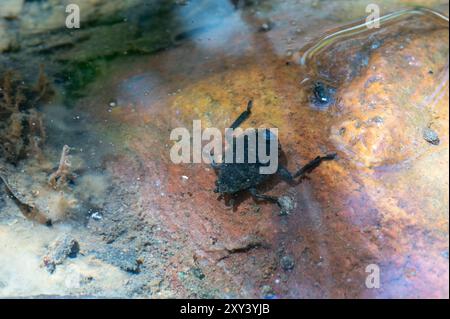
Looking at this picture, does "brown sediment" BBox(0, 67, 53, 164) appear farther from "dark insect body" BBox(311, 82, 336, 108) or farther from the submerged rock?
"dark insect body" BBox(311, 82, 336, 108)

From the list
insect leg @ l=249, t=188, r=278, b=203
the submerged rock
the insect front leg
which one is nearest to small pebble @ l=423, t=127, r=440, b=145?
the insect front leg

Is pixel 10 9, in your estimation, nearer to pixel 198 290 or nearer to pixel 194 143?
pixel 194 143

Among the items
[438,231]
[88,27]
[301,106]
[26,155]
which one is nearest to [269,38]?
[301,106]

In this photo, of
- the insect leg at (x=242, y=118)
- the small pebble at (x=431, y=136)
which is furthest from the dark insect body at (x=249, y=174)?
the small pebble at (x=431, y=136)

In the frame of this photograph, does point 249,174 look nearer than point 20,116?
Yes

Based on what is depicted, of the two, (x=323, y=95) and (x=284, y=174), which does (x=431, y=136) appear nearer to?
(x=323, y=95)

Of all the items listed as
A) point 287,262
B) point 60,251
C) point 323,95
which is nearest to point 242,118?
point 323,95

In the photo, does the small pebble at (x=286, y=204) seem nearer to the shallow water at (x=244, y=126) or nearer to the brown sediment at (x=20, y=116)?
the shallow water at (x=244, y=126)

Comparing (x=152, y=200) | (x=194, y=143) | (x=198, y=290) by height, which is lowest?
(x=198, y=290)

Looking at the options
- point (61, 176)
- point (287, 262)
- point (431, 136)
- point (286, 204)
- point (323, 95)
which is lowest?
point (287, 262)
